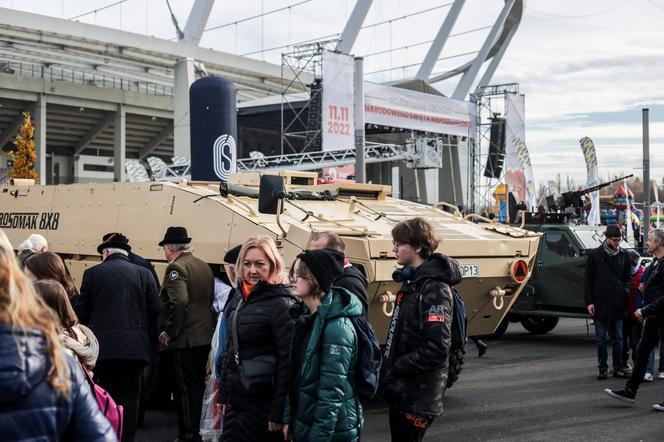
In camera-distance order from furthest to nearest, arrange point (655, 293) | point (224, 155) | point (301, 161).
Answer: point (301, 161) → point (224, 155) → point (655, 293)

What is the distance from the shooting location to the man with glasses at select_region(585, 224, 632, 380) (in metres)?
10.2

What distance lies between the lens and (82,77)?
40.3 meters

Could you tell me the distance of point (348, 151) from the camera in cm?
2734

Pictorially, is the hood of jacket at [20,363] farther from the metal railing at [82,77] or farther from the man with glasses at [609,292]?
the metal railing at [82,77]

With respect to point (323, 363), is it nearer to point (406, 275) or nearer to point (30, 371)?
point (406, 275)

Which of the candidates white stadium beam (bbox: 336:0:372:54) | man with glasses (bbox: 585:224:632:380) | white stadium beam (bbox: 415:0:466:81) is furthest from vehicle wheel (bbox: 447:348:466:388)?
white stadium beam (bbox: 415:0:466:81)

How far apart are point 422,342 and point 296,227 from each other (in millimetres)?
3370

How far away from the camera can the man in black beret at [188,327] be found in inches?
284

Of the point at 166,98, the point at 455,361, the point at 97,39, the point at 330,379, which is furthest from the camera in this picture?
the point at 166,98

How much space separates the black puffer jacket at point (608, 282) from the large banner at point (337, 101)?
54.1 feet

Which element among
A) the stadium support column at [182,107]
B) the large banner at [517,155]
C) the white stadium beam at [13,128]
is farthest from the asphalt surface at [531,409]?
the white stadium beam at [13,128]

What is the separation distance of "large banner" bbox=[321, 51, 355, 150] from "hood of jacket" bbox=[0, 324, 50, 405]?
953 inches

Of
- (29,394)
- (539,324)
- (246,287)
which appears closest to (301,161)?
(539,324)

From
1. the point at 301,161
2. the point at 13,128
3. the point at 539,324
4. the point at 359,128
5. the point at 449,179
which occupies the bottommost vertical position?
the point at 539,324
